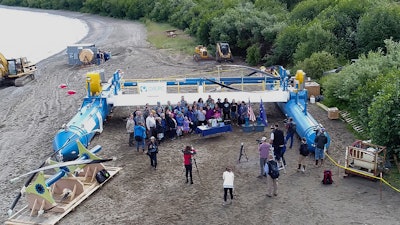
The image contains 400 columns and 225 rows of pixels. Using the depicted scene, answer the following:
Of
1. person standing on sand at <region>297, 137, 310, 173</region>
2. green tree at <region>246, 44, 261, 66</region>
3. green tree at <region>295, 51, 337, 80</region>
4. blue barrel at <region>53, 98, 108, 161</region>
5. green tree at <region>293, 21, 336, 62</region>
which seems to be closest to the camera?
person standing on sand at <region>297, 137, 310, 173</region>

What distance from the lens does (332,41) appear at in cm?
2938

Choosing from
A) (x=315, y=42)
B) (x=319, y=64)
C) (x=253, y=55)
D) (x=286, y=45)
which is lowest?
(x=253, y=55)

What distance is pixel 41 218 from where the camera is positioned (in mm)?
13172

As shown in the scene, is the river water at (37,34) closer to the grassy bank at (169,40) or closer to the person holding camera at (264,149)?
the grassy bank at (169,40)

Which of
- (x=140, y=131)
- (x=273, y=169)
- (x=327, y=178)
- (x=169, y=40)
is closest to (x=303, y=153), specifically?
(x=327, y=178)

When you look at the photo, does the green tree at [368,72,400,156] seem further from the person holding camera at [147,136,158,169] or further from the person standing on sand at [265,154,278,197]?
the person holding camera at [147,136,158,169]

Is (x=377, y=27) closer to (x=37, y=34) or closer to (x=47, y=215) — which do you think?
(x=47, y=215)

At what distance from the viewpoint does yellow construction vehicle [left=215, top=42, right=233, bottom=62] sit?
121ft

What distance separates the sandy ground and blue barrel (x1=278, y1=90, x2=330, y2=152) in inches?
24.6

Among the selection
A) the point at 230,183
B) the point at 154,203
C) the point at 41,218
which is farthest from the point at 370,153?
the point at 41,218

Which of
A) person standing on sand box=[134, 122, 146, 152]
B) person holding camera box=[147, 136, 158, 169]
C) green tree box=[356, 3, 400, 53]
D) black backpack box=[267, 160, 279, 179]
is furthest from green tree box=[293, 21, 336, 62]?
black backpack box=[267, 160, 279, 179]

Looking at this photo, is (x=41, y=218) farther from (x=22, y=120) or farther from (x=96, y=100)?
(x=22, y=120)

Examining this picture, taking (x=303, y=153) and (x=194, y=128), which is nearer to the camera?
(x=303, y=153)

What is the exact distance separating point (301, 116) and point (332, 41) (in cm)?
1184
